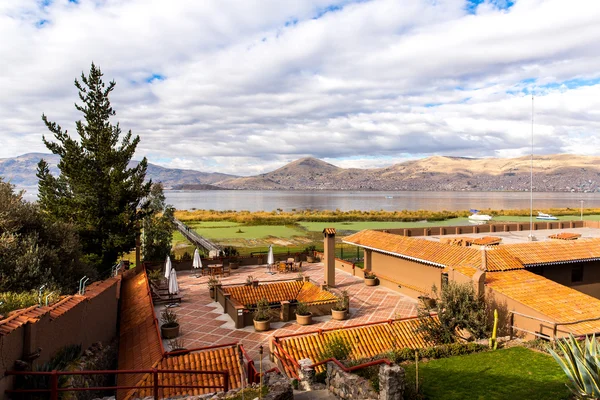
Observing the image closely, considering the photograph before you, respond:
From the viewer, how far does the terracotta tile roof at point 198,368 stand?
8883 mm

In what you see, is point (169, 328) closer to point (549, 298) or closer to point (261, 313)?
point (261, 313)

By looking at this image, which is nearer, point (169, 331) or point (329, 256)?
point (169, 331)

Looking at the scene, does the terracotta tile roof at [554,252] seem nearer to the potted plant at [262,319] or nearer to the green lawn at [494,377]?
the green lawn at [494,377]

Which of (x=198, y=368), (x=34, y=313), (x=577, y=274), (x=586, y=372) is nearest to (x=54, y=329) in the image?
(x=34, y=313)

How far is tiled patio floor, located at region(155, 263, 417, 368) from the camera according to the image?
12.1 m

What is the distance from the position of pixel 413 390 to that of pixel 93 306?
890 cm

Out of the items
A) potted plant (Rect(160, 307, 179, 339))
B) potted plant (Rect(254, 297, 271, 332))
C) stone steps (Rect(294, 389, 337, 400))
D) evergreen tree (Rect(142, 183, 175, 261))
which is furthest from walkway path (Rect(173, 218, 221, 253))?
stone steps (Rect(294, 389, 337, 400))

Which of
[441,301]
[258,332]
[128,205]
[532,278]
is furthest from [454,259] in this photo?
[128,205]

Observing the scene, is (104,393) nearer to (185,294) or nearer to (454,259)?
(185,294)

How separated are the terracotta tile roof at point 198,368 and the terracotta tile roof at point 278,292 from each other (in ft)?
20.1

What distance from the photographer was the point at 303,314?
13.7m

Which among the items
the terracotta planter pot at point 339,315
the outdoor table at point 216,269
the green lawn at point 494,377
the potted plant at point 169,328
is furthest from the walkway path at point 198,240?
the green lawn at point 494,377

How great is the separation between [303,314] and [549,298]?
816cm

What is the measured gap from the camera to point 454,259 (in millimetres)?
14812
